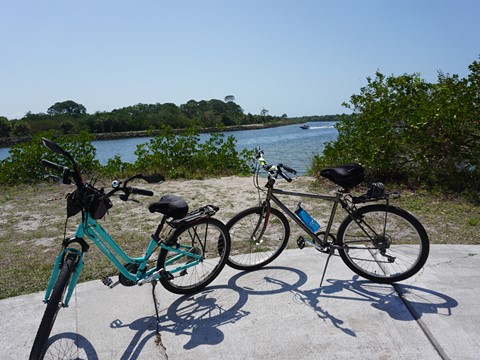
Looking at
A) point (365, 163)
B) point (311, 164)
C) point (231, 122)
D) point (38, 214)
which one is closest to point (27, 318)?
point (38, 214)

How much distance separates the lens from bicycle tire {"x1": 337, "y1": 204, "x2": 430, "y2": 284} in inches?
118

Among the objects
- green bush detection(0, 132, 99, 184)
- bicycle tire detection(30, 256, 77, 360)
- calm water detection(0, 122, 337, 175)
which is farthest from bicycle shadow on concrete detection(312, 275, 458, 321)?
green bush detection(0, 132, 99, 184)

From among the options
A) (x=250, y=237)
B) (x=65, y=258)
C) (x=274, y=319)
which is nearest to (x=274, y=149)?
(x=250, y=237)

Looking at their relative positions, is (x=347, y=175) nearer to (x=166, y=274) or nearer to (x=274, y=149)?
(x=166, y=274)

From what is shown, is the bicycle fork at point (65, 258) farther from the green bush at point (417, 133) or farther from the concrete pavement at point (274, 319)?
the green bush at point (417, 133)

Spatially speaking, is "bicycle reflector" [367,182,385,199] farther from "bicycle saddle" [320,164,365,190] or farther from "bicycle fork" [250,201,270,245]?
"bicycle fork" [250,201,270,245]

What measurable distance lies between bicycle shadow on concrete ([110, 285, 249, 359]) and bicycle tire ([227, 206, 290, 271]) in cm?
49

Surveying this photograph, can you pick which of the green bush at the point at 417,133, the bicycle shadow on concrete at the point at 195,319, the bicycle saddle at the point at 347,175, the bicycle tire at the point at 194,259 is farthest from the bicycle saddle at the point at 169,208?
the green bush at the point at 417,133

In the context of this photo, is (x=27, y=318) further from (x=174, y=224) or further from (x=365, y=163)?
(x=365, y=163)

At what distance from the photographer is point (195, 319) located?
2615 mm

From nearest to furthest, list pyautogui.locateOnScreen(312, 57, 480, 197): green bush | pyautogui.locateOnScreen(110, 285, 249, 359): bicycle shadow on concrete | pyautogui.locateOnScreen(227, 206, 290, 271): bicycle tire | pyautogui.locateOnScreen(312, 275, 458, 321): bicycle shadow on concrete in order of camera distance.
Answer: pyautogui.locateOnScreen(110, 285, 249, 359): bicycle shadow on concrete, pyautogui.locateOnScreen(312, 275, 458, 321): bicycle shadow on concrete, pyautogui.locateOnScreen(227, 206, 290, 271): bicycle tire, pyautogui.locateOnScreen(312, 57, 480, 197): green bush

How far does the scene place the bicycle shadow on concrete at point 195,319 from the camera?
7.74ft

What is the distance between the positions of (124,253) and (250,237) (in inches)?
49.1

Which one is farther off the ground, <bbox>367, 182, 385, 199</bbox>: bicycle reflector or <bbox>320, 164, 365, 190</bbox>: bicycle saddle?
<bbox>320, 164, 365, 190</bbox>: bicycle saddle
